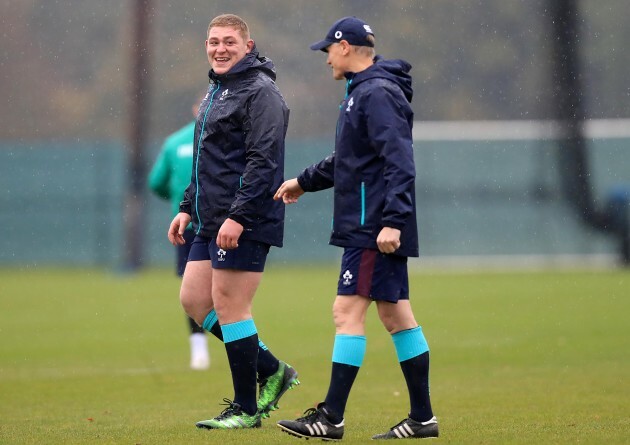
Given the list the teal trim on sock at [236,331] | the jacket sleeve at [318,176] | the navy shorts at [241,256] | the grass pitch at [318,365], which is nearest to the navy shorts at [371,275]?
the jacket sleeve at [318,176]

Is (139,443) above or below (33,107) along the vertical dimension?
below

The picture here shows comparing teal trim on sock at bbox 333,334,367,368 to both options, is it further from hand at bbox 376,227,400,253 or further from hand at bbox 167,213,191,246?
hand at bbox 167,213,191,246

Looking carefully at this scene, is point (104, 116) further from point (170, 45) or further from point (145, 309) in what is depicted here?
point (145, 309)

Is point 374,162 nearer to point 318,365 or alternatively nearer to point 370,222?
point 370,222

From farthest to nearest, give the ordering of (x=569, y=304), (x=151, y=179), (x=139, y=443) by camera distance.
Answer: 1. (x=569, y=304)
2. (x=151, y=179)
3. (x=139, y=443)

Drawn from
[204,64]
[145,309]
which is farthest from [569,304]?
[204,64]

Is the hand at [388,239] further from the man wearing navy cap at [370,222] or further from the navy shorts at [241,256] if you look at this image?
the navy shorts at [241,256]

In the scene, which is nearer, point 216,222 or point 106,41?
point 216,222

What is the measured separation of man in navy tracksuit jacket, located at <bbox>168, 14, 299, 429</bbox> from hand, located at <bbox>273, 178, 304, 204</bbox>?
13cm

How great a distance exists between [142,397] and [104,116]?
999 inches

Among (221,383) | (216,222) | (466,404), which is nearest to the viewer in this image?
(216,222)

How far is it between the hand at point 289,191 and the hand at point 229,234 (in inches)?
9.8

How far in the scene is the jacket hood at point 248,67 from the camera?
702 centimetres

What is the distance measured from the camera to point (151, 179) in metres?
10.9
